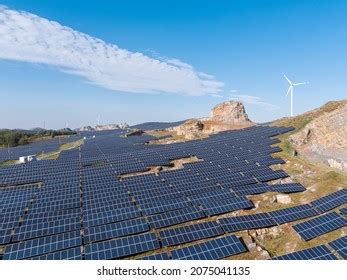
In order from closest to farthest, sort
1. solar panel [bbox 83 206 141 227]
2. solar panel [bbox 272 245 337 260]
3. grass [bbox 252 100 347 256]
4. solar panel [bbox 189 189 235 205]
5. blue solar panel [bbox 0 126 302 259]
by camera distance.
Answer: solar panel [bbox 272 245 337 260] < grass [bbox 252 100 347 256] < blue solar panel [bbox 0 126 302 259] < solar panel [bbox 83 206 141 227] < solar panel [bbox 189 189 235 205]

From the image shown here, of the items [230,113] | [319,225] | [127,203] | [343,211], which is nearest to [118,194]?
[127,203]

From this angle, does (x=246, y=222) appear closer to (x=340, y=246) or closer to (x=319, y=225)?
(x=319, y=225)

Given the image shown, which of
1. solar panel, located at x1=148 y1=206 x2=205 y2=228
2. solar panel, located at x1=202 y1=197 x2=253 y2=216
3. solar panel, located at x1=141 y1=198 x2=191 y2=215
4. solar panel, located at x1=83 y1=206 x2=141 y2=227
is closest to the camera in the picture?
solar panel, located at x1=148 y1=206 x2=205 y2=228

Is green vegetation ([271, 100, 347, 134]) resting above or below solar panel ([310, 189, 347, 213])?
above

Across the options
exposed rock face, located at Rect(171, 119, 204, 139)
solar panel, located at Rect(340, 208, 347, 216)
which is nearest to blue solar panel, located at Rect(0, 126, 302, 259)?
solar panel, located at Rect(340, 208, 347, 216)

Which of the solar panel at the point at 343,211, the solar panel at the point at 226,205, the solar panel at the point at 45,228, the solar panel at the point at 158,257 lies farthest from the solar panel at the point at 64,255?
the solar panel at the point at 343,211

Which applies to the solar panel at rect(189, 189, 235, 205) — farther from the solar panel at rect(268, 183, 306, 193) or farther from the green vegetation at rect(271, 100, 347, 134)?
the green vegetation at rect(271, 100, 347, 134)

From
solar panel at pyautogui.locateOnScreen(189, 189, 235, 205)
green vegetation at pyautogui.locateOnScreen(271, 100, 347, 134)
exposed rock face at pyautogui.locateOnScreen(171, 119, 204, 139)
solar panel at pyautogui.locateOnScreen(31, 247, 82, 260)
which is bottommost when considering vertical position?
solar panel at pyautogui.locateOnScreen(31, 247, 82, 260)
